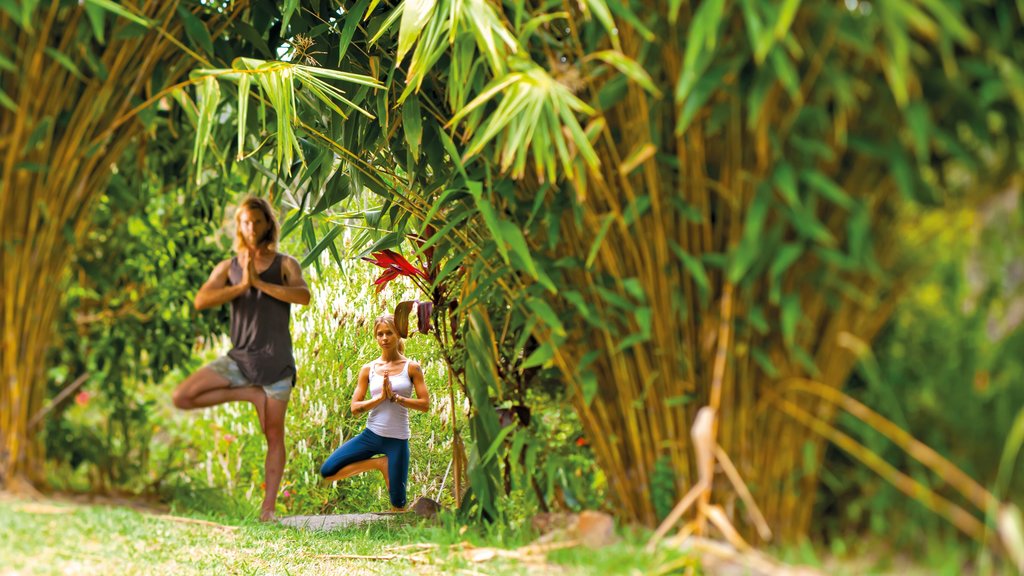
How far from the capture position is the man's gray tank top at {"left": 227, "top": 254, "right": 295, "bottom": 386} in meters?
3.65

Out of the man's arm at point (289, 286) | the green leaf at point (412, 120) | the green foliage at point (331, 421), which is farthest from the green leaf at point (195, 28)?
the green foliage at point (331, 421)

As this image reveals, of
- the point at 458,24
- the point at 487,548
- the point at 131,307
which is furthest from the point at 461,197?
the point at 131,307

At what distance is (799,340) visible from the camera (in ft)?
5.47

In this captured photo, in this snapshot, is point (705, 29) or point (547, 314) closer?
point (705, 29)

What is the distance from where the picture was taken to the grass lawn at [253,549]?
1.99m

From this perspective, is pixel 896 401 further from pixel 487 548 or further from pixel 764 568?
pixel 487 548

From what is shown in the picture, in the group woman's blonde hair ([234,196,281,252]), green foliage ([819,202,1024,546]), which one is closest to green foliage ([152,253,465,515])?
woman's blonde hair ([234,196,281,252])

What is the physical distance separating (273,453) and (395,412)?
535mm

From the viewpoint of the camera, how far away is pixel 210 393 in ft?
11.7

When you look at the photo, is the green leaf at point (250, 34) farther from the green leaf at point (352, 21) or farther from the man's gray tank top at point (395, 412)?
the man's gray tank top at point (395, 412)

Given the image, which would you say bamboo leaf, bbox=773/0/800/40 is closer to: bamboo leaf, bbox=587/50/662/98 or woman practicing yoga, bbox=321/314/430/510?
bamboo leaf, bbox=587/50/662/98

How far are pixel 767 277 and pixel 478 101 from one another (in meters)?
0.65

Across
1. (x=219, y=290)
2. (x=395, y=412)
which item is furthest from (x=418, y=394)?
(x=219, y=290)

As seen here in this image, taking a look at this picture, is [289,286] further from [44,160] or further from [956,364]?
[956,364]
